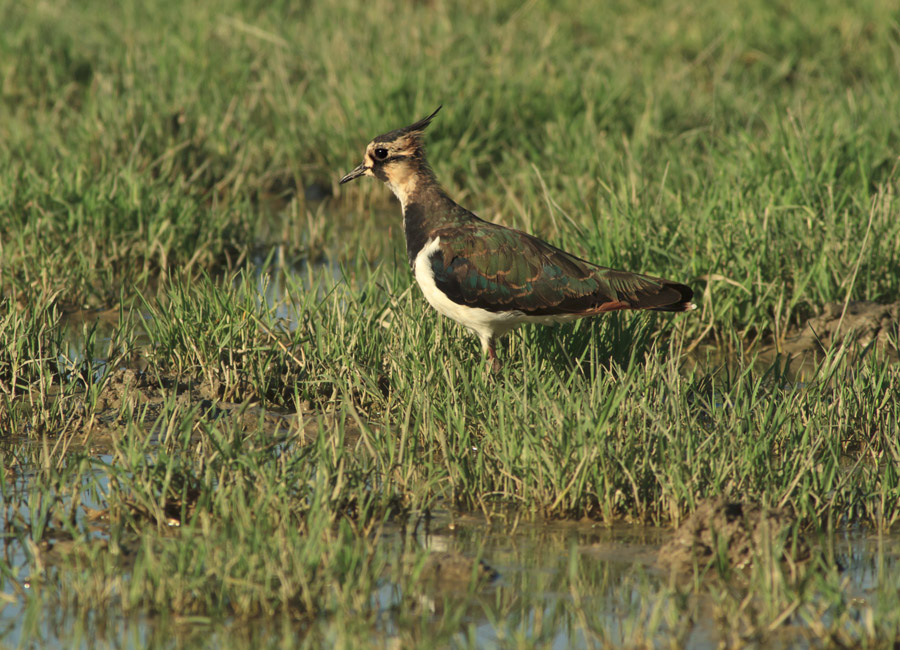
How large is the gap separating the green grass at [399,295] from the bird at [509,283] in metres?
0.24

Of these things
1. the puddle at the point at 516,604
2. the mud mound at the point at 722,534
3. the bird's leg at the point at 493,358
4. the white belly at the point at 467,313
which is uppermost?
the white belly at the point at 467,313

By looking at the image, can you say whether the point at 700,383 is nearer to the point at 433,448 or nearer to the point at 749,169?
the point at 433,448

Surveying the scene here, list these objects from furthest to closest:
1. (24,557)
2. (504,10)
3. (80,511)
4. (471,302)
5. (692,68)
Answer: (504,10) < (692,68) < (471,302) < (80,511) < (24,557)

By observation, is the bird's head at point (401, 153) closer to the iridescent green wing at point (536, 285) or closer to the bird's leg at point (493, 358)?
the iridescent green wing at point (536, 285)

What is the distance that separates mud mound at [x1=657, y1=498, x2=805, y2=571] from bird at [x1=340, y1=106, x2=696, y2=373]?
1.52 m

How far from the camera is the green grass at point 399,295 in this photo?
4.19 metres

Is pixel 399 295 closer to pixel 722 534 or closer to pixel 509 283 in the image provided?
pixel 509 283

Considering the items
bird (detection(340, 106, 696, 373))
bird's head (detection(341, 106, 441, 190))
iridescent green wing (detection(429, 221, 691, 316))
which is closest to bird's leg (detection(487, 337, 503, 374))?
bird (detection(340, 106, 696, 373))

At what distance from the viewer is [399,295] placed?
6445mm

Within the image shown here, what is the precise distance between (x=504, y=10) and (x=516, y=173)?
3813mm

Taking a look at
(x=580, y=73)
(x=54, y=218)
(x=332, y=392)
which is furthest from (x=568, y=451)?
(x=580, y=73)

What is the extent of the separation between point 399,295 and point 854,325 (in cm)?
251

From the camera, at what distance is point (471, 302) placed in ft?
18.5

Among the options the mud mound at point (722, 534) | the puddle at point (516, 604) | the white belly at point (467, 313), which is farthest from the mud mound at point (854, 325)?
the mud mound at point (722, 534)
